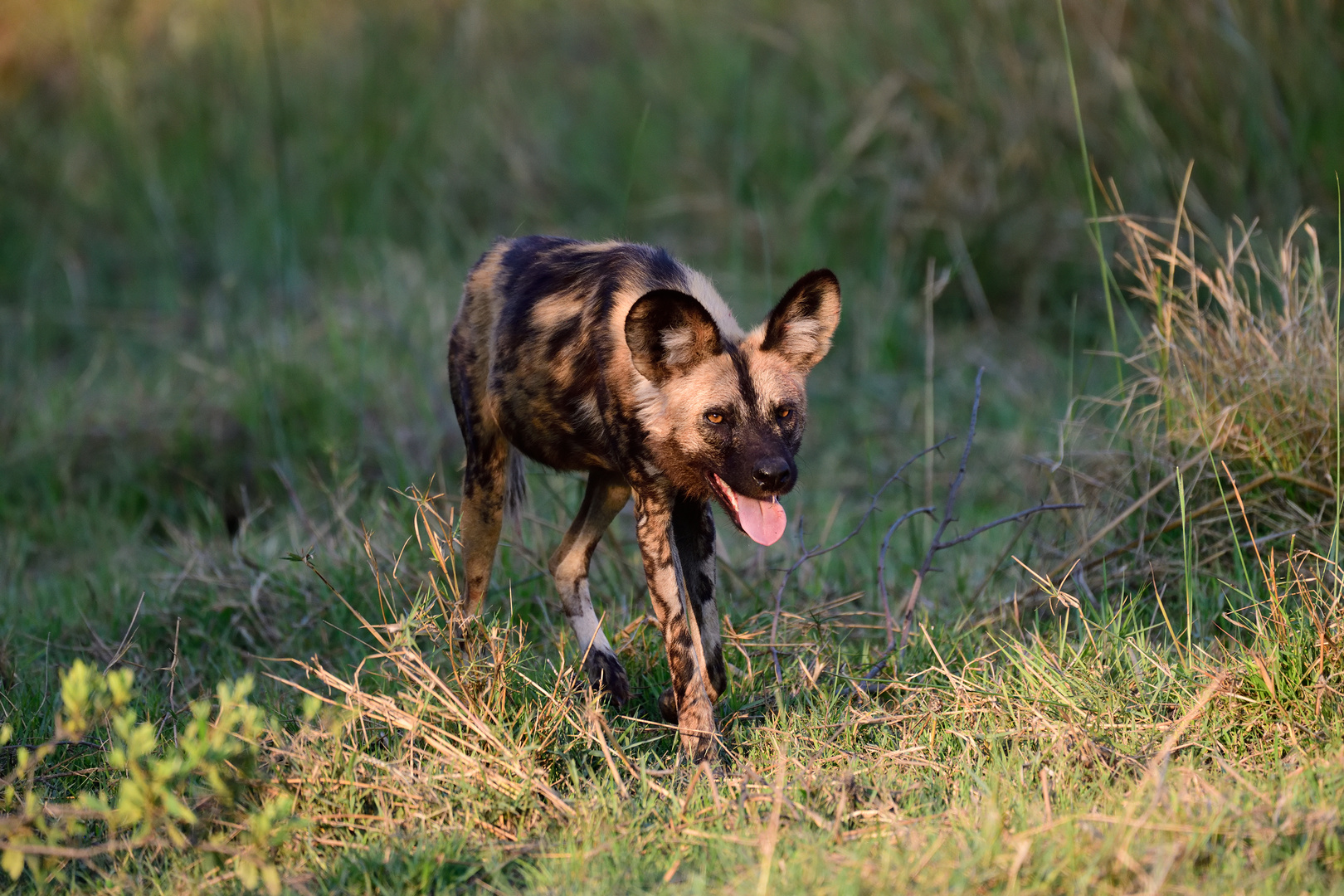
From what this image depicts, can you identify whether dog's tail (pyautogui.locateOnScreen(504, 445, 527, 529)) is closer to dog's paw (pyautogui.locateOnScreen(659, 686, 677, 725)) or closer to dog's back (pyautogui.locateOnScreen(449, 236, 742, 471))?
dog's back (pyautogui.locateOnScreen(449, 236, 742, 471))

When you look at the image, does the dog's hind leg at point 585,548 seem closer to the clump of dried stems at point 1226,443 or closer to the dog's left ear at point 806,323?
the dog's left ear at point 806,323

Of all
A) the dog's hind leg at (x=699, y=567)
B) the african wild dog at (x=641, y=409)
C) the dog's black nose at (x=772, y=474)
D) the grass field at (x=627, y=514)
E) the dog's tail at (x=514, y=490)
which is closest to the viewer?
the grass field at (x=627, y=514)

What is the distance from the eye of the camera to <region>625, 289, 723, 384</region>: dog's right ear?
9.98 ft

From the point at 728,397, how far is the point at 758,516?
300 millimetres

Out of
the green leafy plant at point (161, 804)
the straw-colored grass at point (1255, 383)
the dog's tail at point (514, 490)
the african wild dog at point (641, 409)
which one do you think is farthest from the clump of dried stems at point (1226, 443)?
the green leafy plant at point (161, 804)

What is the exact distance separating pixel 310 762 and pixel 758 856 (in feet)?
3.29

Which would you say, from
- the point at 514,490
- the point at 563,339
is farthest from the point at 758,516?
the point at 514,490

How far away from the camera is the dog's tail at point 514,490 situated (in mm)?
4004

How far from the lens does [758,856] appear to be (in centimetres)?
253

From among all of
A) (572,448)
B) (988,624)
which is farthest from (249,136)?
(988,624)

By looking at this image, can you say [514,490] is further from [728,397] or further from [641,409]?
[728,397]

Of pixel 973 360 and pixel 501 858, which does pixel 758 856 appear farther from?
pixel 973 360

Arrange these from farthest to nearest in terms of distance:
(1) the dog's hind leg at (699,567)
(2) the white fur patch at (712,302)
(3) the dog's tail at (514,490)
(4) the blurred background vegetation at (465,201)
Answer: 1. (4) the blurred background vegetation at (465,201)
2. (3) the dog's tail at (514,490)
3. (1) the dog's hind leg at (699,567)
4. (2) the white fur patch at (712,302)

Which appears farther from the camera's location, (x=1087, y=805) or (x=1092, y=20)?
(x=1092, y=20)
